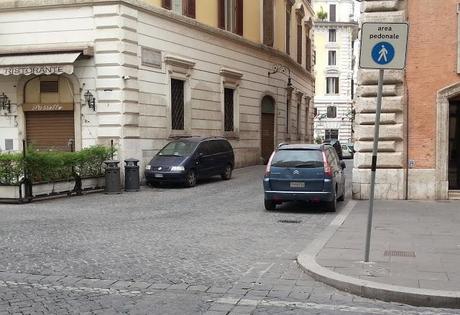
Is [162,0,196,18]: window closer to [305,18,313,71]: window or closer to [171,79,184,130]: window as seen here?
[171,79,184,130]: window

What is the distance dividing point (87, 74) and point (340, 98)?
2364 inches

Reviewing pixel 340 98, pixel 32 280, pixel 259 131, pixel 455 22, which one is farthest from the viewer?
pixel 340 98

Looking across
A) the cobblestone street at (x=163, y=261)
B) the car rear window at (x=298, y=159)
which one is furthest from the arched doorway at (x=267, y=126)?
the car rear window at (x=298, y=159)

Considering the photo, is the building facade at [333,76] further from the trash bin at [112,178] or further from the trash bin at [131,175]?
the trash bin at [112,178]

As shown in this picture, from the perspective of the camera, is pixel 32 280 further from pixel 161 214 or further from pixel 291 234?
pixel 161 214

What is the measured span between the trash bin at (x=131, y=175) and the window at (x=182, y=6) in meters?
7.00

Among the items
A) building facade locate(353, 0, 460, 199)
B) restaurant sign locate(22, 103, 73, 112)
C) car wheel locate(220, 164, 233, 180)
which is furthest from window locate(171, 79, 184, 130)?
building facade locate(353, 0, 460, 199)

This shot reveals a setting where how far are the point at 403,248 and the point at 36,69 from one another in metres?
15.0

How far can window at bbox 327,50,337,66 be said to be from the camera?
77.4 m

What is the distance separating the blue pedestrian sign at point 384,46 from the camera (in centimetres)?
762

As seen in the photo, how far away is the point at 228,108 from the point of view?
29.0 metres

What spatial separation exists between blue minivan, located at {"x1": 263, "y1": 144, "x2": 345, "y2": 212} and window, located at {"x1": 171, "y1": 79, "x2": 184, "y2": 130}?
10307 millimetres

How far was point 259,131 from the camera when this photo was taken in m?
32.2

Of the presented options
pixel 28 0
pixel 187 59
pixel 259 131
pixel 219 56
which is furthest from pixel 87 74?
pixel 259 131
